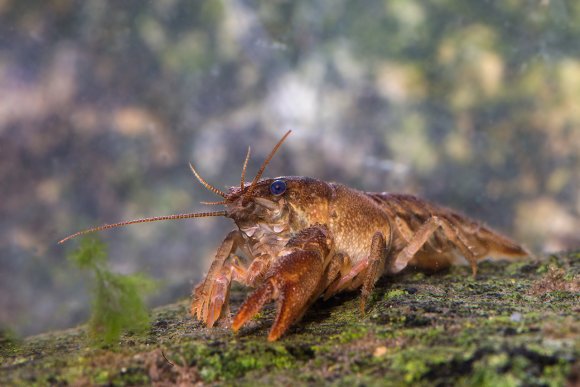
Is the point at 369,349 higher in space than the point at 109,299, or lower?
lower

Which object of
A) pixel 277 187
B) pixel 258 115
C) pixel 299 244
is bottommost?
pixel 299 244

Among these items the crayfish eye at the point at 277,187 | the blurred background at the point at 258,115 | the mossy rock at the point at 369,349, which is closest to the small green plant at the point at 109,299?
the mossy rock at the point at 369,349

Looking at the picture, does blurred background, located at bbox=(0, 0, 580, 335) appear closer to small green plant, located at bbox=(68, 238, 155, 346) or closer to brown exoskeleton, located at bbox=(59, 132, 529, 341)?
brown exoskeleton, located at bbox=(59, 132, 529, 341)

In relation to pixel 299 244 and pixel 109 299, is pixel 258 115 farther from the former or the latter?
pixel 109 299

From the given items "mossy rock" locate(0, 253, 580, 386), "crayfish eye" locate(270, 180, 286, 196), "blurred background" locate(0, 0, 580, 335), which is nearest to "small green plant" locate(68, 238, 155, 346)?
"mossy rock" locate(0, 253, 580, 386)

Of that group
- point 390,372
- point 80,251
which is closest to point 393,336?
point 390,372

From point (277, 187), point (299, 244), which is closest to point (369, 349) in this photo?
point (299, 244)
